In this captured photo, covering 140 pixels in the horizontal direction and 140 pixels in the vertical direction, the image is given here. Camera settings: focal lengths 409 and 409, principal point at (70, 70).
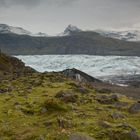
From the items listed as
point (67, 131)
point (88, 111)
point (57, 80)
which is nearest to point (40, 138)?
point (67, 131)

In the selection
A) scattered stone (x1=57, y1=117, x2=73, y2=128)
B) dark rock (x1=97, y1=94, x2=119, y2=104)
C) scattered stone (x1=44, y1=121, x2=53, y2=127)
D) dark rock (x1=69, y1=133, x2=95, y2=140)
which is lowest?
dark rock (x1=97, y1=94, x2=119, y2=104)

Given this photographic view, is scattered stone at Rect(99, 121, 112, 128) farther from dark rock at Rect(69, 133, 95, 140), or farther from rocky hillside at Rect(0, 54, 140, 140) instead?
dark rock at Rect(69, 133, 95, 140)

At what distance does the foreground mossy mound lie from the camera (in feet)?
50.3

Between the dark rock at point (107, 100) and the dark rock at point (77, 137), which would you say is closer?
the dark rock at point (77, 137)

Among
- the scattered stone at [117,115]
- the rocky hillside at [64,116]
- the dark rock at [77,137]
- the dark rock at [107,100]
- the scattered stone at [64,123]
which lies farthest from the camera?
the dark rock at [107,100]

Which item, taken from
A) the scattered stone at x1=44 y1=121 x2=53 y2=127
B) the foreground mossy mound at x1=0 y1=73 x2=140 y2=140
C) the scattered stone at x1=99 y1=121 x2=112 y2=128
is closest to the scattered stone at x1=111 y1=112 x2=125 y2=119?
the foreground mossy mound at x1=0 y1=73 x2=140 y2=140

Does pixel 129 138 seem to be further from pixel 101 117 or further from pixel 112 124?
pixel 101 117

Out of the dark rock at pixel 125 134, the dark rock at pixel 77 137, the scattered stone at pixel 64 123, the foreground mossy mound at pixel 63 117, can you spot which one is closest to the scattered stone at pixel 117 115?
the foreground mossy mound at pixel 63 117

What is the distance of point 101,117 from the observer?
61.7 ft

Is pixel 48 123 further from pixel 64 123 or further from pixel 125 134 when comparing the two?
pixel 125 134

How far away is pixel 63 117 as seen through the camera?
1833 cm

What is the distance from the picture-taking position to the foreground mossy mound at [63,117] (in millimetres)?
15328

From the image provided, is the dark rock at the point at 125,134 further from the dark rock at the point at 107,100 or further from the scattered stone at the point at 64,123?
the dark rock at the point at 107,100

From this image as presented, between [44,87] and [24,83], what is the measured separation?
239 cm
